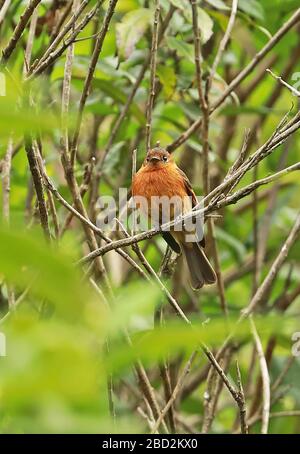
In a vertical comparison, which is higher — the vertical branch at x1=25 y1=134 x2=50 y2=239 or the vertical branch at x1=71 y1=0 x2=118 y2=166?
the vertical branch at x1=71 y1=0 x2=118 y2=166

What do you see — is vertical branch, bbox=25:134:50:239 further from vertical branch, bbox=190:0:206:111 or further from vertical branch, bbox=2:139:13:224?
vertical branch, bbox=190:0:206:111

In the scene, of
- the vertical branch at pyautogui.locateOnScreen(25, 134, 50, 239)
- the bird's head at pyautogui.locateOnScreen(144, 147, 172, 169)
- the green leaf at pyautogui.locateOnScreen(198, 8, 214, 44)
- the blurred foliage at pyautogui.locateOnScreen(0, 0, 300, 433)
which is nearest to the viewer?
the blurred foliage at pyautogui.locateOnScreen(0, 0, 300, 433)

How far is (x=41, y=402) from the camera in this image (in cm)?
71

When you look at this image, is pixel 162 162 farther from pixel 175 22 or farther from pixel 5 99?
pixel 5 99

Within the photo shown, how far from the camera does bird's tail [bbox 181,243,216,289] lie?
4367 mm

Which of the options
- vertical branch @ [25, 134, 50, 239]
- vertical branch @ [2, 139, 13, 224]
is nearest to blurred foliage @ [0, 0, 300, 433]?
vertical branch @ [25, 134, 50, 239]

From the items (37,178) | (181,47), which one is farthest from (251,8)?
(37,178)

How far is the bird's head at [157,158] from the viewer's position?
14.0ft

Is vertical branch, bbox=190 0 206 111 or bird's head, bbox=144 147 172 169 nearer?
vertical branch, bbox=190 0 206 111

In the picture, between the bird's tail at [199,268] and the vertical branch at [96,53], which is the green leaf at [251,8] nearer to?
the vertical branch at [96,53]

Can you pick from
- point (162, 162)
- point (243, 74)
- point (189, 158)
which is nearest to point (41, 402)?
point (243, 74)

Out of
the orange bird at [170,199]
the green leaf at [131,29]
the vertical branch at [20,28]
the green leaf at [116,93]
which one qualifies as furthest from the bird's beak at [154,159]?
the vertical branch at [20,28]

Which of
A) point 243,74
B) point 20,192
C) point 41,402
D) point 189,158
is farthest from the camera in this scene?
point 189,158
